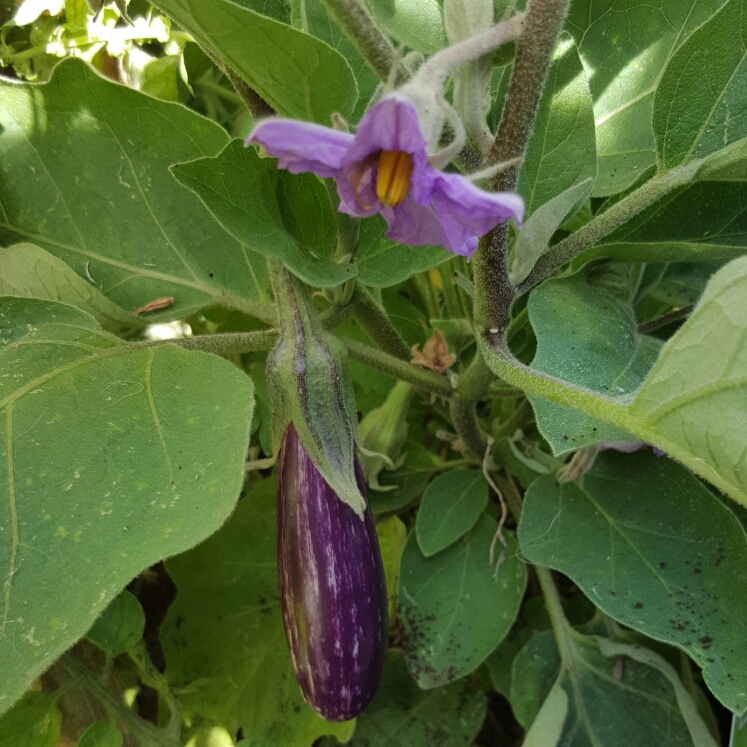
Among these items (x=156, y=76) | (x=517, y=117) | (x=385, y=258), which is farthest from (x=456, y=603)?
(x=156, y=76)

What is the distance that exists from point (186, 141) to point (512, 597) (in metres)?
0.46

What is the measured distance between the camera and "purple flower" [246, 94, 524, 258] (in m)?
0.23

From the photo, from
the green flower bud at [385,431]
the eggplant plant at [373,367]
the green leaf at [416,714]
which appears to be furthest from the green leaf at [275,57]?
the green leaf at [416,714]

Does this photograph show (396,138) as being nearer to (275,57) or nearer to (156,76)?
(275,57)

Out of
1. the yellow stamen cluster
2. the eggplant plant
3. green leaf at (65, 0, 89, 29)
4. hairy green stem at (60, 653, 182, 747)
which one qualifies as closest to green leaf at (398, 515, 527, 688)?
the eggplant plant

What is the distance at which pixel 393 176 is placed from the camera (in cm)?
26

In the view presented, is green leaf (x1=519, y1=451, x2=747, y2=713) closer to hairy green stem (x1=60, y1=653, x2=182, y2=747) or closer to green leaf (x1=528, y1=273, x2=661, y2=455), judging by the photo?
green leaf (x1=528, y1=273, x2=661, y2=455)

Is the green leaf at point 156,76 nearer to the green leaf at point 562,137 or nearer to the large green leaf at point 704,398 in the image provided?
the green leaf at point 562,137

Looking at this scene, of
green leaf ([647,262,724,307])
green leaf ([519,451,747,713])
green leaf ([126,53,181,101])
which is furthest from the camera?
green leaf ([126,53,181,101])

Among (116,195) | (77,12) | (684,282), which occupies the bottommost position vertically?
(684,282)

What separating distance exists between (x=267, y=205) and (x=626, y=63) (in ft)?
0.97

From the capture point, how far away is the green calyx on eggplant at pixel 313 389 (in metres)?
0.41

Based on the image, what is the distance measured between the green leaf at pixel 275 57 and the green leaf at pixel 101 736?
0.46 metres

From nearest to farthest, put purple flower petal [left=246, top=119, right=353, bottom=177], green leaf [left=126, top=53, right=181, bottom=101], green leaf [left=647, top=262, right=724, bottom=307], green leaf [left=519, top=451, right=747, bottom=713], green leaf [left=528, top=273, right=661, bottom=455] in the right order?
purple flower petal [left=246, top=119, right=353, bottom=177]
green leaf [left=528, top=273, right=661, bottom=455]
green leaf [left=519, top=451, right=747, bottom=713]
green leaf [left=647, top=262, right=724, bottom=307]
green leaf [left=126, top=53, right=181, bottom=101]
